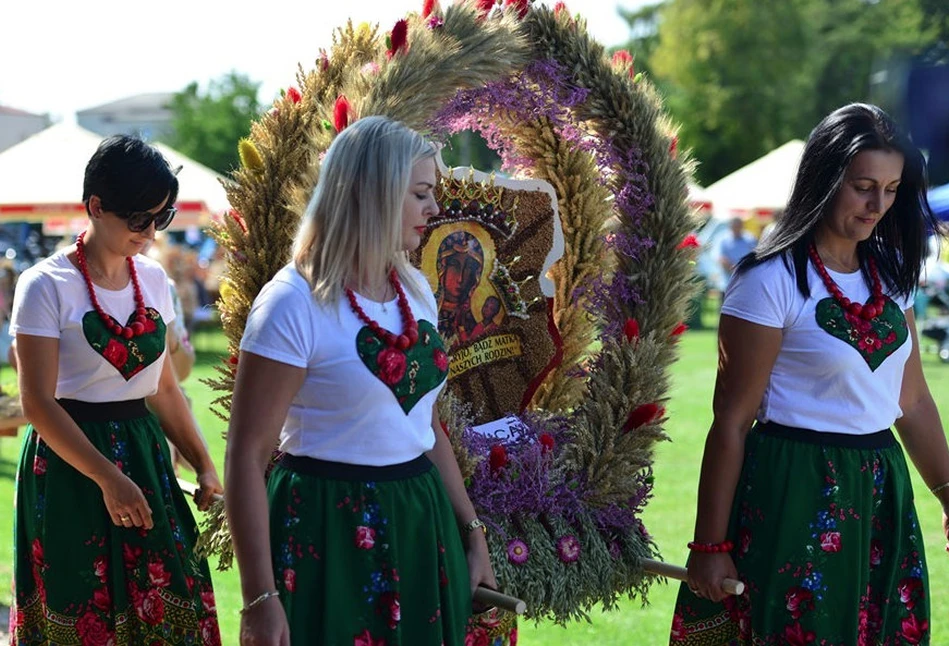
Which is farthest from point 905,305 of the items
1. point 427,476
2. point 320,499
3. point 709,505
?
point 320,499

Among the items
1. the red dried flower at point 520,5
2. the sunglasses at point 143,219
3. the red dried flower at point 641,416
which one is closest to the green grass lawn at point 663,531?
the red dried flower at point 641,416

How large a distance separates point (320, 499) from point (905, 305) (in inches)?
64.8

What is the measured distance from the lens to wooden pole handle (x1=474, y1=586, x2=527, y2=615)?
262 centimetres

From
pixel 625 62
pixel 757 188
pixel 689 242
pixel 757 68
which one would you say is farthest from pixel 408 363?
pixel 757 68

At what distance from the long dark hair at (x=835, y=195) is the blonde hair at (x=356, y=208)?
0.99 meters

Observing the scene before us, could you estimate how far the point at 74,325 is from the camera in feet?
11.0

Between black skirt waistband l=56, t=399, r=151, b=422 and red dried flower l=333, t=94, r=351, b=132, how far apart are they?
1135mm

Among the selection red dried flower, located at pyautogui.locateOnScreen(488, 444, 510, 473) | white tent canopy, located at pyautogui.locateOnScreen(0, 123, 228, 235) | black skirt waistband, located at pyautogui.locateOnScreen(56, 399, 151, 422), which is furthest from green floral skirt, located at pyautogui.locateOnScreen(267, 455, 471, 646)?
white tent canopy, located at pyautogui.locateOnScreen(0, 123, 228, 235)

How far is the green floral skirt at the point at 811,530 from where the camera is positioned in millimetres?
3023

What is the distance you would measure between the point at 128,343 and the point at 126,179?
0.46m

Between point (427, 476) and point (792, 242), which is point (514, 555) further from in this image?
point (792, 242)

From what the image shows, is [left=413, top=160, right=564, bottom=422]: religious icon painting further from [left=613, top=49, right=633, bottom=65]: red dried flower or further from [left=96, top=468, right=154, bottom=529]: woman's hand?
[left=96, top=468, right=154, bottom=529]: woman's hand

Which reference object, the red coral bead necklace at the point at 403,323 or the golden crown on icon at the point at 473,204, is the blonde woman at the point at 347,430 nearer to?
the red coral bead necklace at the point at 403,323

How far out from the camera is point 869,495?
10.1ft
